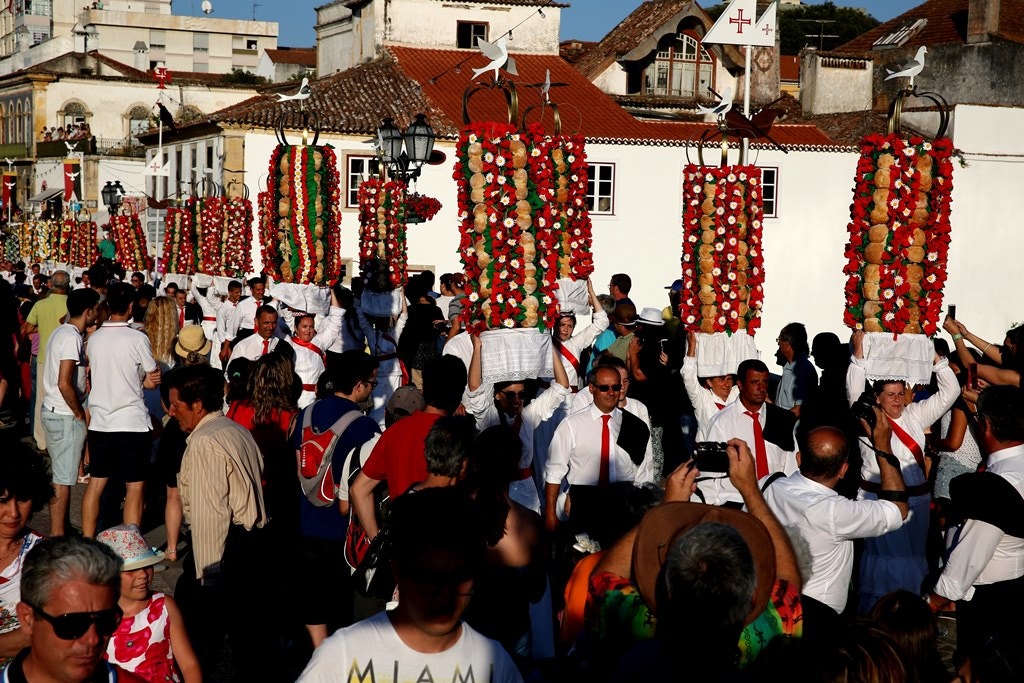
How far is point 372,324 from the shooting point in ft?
43.0

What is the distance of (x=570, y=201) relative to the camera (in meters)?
9.61

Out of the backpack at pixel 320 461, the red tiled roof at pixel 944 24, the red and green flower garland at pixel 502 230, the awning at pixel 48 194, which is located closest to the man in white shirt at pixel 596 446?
the red and green flower garland at pixel 502 230

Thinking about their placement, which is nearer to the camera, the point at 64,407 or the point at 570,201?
the point at 64,407

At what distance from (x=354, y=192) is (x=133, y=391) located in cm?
2325

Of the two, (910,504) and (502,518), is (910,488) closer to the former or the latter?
(910,504)

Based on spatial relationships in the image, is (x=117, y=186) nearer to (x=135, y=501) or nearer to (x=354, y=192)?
(x=354, y=192)

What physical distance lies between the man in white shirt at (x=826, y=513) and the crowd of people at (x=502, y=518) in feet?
0.04

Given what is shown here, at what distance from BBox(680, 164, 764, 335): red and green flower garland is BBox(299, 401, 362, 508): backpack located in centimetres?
354

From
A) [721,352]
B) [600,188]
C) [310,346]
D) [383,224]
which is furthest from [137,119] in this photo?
[721,352]

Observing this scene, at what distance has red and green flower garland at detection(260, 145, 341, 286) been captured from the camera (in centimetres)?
1114

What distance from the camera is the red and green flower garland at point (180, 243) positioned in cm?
2188

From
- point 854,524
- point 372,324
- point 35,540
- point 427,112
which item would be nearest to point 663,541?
point 854,524

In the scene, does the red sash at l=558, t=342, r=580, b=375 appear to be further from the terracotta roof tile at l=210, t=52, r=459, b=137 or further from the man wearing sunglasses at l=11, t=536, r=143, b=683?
the terracotta roof tile at l=210, t=52, r=459, b=137

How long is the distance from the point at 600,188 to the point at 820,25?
44.6m
